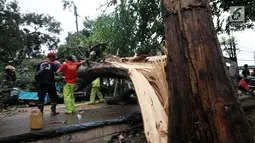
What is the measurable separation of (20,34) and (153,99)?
22283 millimetres

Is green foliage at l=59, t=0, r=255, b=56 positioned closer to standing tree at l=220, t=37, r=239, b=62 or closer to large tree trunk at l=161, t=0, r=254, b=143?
large tree trunk at l=161, t=0, r=254, b=143

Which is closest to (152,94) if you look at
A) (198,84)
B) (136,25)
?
(198,84)

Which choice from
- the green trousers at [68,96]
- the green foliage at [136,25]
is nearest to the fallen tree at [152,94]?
the green trousers at [68,96]

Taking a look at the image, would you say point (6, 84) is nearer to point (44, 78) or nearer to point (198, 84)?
point (44, 78)

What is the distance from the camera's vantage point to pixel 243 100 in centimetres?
601

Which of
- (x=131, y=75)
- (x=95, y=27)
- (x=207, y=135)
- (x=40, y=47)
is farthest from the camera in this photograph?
(x=40, y=47)

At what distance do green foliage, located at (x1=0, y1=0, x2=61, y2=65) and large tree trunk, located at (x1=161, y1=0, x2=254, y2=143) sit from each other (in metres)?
20.2

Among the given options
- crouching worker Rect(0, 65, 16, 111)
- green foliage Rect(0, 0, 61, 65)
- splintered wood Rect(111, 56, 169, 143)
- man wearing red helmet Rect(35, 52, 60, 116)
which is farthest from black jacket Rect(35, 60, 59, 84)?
green foliage Rect(0, 0, 61, 65)

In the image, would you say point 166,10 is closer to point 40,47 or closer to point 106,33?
point 106,33

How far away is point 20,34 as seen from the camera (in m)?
22.4

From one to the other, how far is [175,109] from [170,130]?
0.65 ft

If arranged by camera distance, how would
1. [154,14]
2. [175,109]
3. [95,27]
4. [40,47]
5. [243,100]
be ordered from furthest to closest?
[40,47] < [95,27] < [154,14] < [243,100] < [175,109]

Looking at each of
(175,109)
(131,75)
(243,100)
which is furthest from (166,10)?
(243,100)

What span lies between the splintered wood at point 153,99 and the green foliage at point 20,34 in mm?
18749
